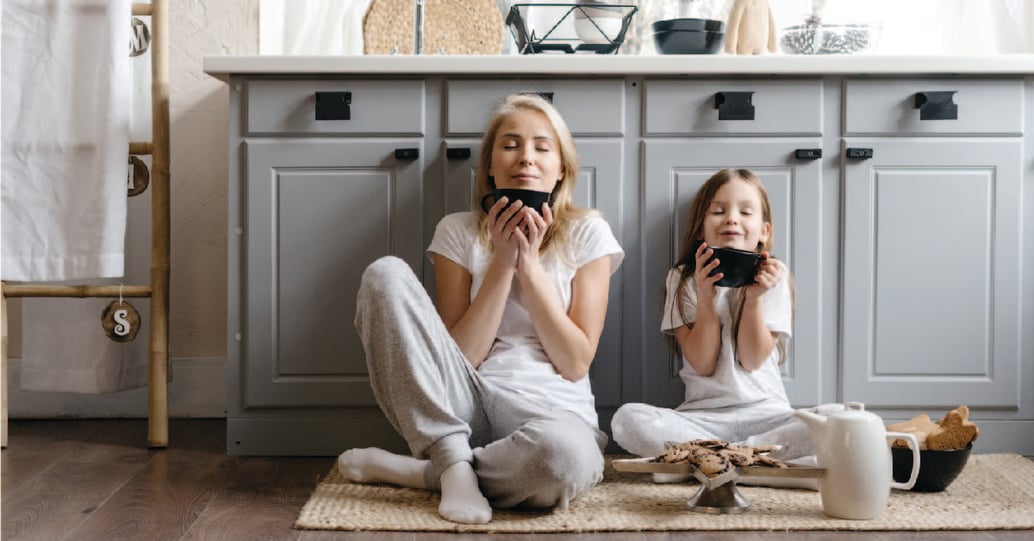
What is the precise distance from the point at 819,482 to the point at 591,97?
0.85 m

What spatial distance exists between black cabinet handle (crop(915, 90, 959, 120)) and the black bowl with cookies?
2.03 ft

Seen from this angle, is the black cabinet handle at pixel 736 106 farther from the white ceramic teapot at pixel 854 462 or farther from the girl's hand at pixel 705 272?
the white ceramic teapot at pixel 854 462

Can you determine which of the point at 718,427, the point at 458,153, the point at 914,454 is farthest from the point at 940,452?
the point at 458,153

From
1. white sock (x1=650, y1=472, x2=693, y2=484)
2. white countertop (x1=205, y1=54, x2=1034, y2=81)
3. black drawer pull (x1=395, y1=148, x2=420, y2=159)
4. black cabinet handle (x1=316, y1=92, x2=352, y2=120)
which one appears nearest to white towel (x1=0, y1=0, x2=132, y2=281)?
white countertop (x1=205, y1=54, x2=1034, y2=81)

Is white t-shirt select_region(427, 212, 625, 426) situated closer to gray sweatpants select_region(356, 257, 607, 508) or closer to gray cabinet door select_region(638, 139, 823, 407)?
gray sweatpants select_region(356, 257, 607, 508)

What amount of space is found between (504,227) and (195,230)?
1065 millimetres

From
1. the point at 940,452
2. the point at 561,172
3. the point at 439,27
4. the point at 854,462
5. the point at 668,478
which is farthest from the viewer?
the point at 439,27

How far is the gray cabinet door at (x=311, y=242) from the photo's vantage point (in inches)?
76.5

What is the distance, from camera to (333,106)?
1.93m

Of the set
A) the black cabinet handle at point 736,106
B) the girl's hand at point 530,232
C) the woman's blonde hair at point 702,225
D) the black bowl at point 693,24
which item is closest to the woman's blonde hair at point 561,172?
the girl's hand at point 530,232

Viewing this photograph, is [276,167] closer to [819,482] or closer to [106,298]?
[106,298]

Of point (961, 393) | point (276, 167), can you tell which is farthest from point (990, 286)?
point (276, 167)

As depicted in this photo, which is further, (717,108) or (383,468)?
(717,108)

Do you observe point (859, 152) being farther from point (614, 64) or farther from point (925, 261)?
point (614, 64)
